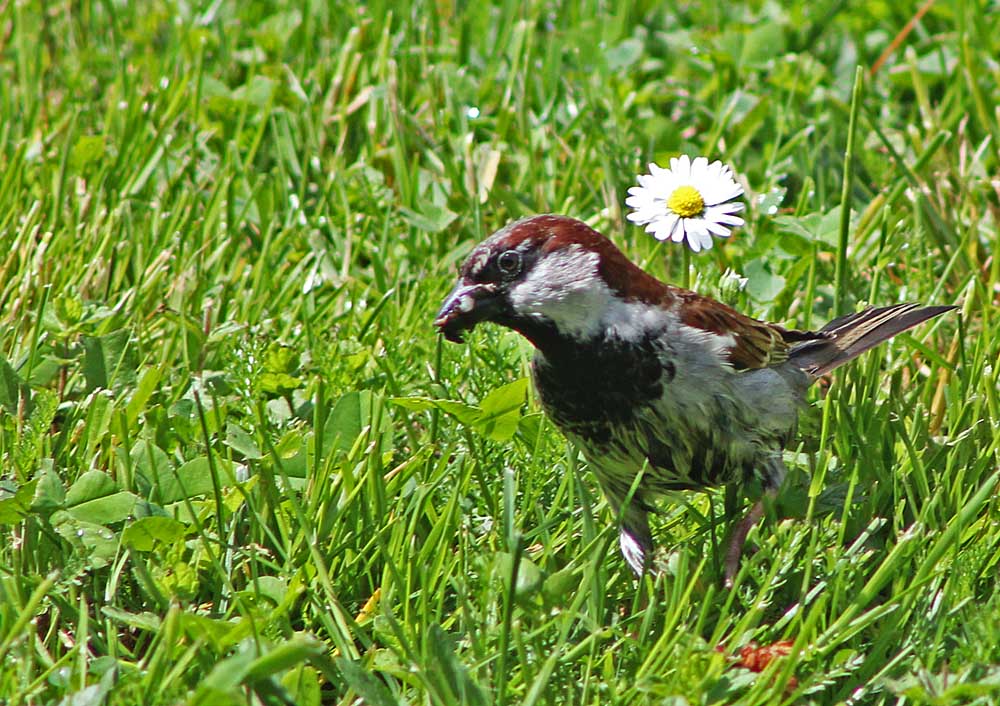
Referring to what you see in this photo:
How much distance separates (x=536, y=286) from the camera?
2.81 metres

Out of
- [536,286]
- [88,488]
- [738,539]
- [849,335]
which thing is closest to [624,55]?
[849,335]

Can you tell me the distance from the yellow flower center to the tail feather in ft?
1.56

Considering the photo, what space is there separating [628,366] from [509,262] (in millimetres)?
329

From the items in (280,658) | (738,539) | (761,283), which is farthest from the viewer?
(761,283)

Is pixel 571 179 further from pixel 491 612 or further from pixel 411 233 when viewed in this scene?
pixel 491 612

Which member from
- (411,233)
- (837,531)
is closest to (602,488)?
(837,531)

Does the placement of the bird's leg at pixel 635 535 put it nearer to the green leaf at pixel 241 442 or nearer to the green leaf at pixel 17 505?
the green leaf at pixel 241 442

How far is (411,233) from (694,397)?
65.5 inches

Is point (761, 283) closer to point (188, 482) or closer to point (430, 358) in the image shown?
point (430, 358)

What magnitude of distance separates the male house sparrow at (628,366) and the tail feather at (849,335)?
297 millimetres

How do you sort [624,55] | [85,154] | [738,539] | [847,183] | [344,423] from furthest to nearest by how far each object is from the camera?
[624,55], [85,154], [847,183], [344,423], [738,539]

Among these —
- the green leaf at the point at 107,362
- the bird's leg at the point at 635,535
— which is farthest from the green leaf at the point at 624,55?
the bird's leg at the point at 635,535

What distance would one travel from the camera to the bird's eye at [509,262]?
2814 mm

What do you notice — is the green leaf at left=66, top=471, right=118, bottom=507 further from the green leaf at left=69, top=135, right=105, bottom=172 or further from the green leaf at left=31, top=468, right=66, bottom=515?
the green leaf at left=69, top=135, right=105, bottom=172
